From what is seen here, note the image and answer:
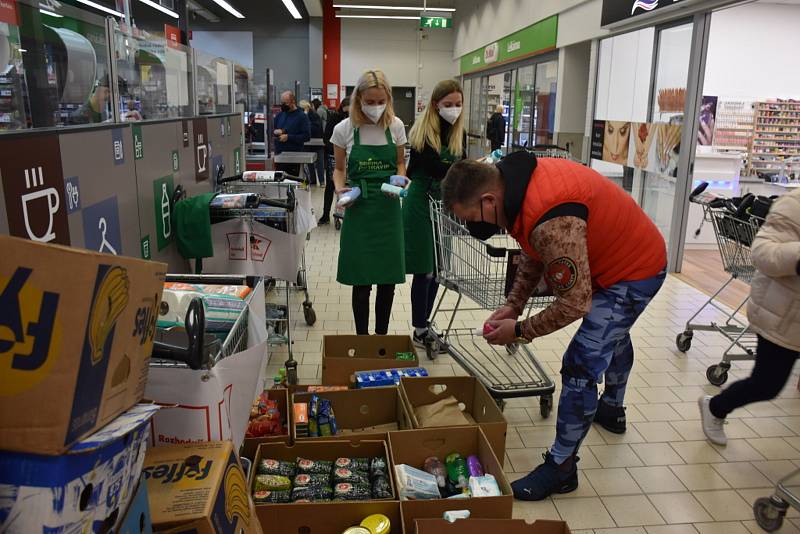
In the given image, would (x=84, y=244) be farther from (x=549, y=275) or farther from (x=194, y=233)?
(x=549, y=275)

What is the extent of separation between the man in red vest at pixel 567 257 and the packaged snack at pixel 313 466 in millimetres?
813

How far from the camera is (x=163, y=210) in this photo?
319 centimetres

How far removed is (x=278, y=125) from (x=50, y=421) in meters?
9.11

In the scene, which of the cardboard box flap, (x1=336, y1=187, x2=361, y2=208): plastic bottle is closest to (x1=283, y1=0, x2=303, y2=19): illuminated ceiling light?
(x1=336, y1=187, x2=361, y2=208): plastic bottle

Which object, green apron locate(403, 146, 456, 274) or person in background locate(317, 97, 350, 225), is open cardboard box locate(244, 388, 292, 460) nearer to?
green apron locate(403, 146, 456, 274)

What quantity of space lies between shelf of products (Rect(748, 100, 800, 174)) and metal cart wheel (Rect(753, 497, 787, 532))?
9.88m

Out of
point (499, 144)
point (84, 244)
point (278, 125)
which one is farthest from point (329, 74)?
point (84, 244)

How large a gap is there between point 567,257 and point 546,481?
1050 mm

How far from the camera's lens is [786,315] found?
2.53m

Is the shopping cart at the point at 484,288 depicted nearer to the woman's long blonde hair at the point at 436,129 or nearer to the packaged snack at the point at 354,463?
the woman's long blonde hair at the point at 436,129

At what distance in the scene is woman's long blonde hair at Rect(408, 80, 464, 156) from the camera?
3.71 m

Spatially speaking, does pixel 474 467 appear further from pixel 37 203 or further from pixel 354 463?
pixel 37 203

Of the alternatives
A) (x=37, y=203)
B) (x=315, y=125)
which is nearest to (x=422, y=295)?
(x=37, y=203)

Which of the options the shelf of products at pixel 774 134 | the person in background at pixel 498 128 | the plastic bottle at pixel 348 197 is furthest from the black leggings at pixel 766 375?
the person in background at pixel 498 128
